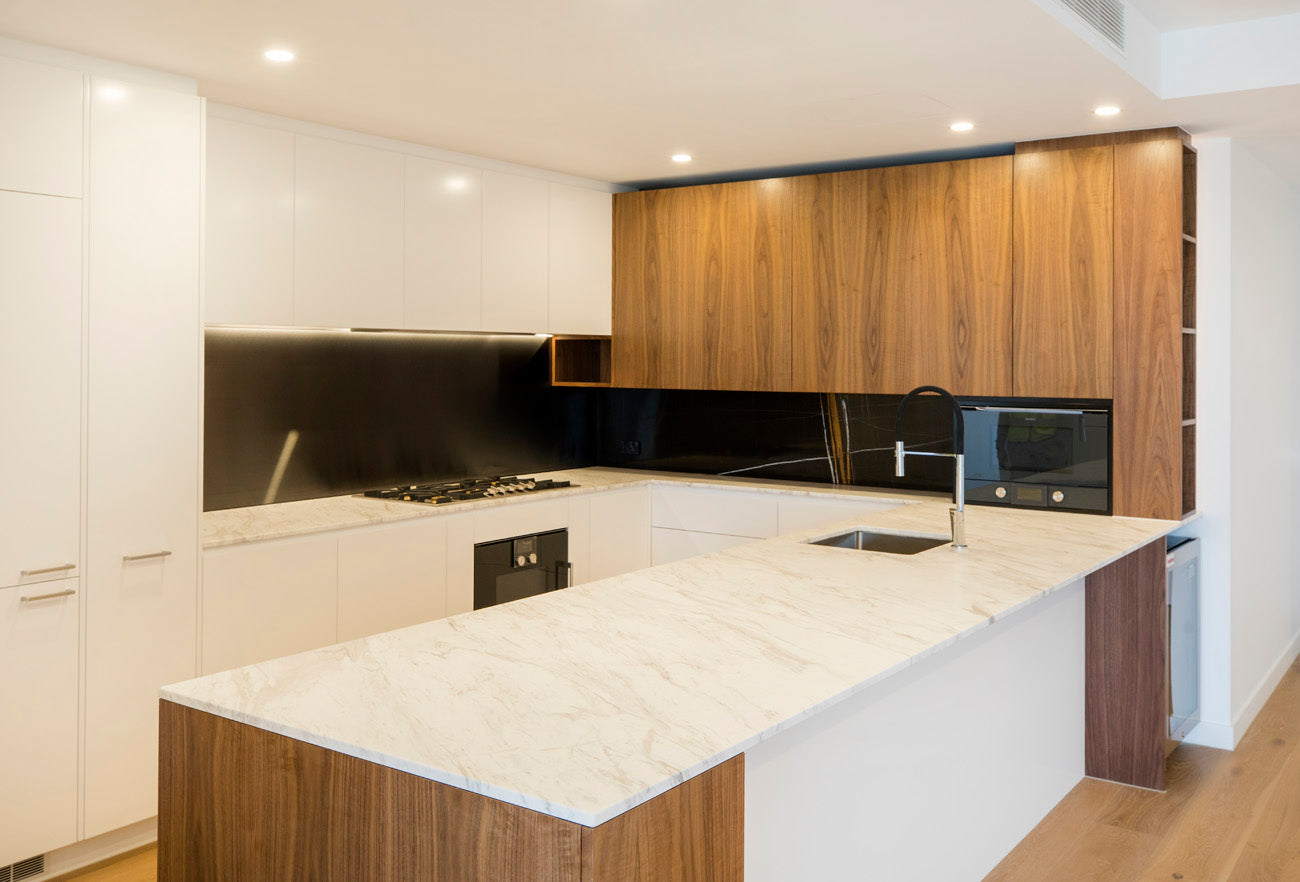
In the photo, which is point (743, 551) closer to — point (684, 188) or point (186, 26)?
point (186, 26)

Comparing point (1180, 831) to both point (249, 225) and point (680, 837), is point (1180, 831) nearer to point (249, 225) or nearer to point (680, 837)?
point (680, 837)

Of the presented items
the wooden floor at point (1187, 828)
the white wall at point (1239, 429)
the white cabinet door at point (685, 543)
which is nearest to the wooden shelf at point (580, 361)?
the white cabinet door at point (685, 543)

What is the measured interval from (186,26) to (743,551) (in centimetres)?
215

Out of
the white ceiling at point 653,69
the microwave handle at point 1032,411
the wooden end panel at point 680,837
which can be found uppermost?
the white ceiling at point 653,69

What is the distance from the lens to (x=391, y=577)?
3.96 m

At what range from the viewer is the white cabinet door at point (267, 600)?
3.41m

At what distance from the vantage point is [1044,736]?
3467mm

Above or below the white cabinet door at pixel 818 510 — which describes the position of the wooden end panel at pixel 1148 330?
above

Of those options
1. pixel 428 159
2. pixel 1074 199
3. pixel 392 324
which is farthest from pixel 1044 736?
pixel 428 159

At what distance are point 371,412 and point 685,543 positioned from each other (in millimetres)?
1634

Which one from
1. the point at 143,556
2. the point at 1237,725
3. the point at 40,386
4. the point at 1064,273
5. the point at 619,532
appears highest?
the point at 1064,273

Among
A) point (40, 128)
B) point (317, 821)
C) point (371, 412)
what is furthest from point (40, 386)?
point (317, 821)

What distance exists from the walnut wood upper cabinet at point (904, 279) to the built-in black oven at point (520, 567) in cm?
135

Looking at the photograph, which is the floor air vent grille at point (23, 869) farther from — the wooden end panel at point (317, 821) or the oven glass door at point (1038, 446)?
the oven glass door at point (1038, 446)
